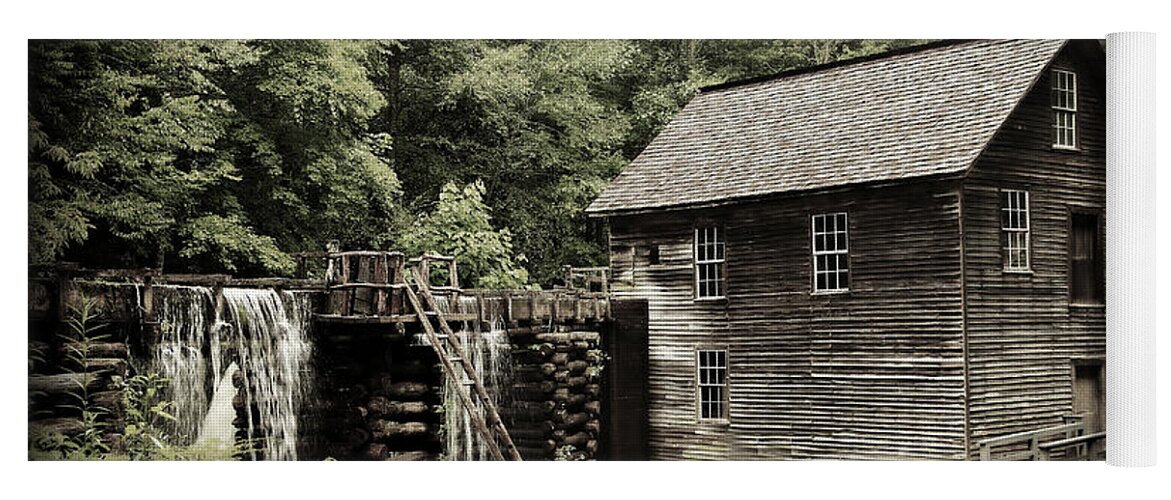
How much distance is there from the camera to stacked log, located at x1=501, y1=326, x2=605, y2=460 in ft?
38.6

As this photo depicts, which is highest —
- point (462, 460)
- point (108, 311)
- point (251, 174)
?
point (251, 174)

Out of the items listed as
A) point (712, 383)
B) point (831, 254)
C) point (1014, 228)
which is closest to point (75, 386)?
point (712, 383)

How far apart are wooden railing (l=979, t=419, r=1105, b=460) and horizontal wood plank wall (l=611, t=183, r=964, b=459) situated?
51 cm

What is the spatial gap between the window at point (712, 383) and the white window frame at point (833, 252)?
0.94m

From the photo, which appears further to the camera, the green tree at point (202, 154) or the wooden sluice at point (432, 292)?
the wooden sluice at point (432, 292)

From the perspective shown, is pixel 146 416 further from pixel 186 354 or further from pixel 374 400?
pixel 374 400

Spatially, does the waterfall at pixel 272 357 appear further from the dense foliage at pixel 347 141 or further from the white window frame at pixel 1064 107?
the white window frame at pixel 1064 107

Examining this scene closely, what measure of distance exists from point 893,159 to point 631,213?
208 cm

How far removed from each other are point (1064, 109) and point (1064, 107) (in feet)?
0.05

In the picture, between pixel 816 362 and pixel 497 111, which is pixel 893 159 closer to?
pixel 816 362

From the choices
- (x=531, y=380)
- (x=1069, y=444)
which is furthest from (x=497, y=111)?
(x=1069, y=444)

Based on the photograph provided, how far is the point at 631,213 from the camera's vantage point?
12.1 m

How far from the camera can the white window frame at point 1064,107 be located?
11.4 m

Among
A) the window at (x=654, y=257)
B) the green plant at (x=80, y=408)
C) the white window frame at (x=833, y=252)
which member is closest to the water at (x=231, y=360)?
the green plant at (x=80, y=408)
